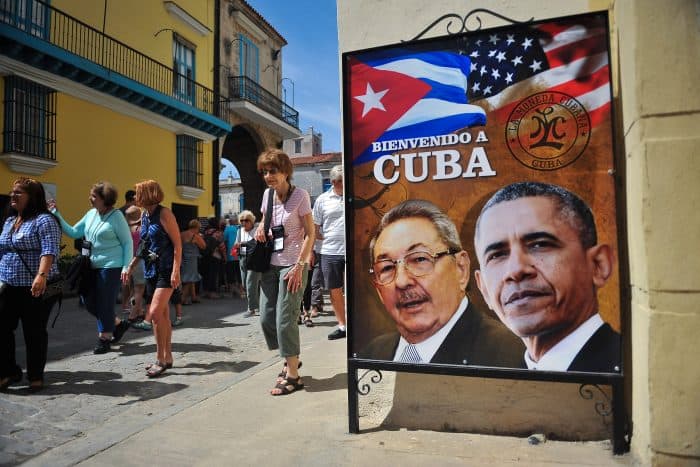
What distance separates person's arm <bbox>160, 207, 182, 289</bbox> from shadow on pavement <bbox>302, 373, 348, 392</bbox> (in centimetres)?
143

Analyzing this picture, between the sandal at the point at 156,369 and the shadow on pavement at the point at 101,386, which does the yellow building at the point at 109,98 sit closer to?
the shadow on pavement at the point at 101,386

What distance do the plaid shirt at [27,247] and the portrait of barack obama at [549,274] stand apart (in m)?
3.46

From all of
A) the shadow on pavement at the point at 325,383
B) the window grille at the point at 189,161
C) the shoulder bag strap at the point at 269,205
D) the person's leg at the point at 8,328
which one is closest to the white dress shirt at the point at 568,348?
the shadow on pavement at the point at 325,383

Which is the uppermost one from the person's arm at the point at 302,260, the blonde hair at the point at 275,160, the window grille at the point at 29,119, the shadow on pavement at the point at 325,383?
the window grille at the point at 29,119

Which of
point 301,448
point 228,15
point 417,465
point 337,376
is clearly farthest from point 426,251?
point 228,15

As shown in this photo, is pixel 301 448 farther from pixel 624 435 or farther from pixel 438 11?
pixel 438 11

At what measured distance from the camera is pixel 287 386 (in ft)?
12.2

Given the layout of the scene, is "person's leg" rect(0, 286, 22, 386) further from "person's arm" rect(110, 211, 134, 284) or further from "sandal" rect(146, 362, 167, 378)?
"person's arm" rect(110, 211, 134, 284)

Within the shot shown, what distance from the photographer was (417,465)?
2.50 metres

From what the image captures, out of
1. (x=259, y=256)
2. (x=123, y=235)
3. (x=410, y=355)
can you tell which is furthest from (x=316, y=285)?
(x=410, y=355)

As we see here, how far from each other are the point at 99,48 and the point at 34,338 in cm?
1191

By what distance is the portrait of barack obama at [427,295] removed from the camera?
8.67ft

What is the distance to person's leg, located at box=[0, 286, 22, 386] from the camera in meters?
3.99

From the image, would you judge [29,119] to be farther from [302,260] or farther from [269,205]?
[302,260]
